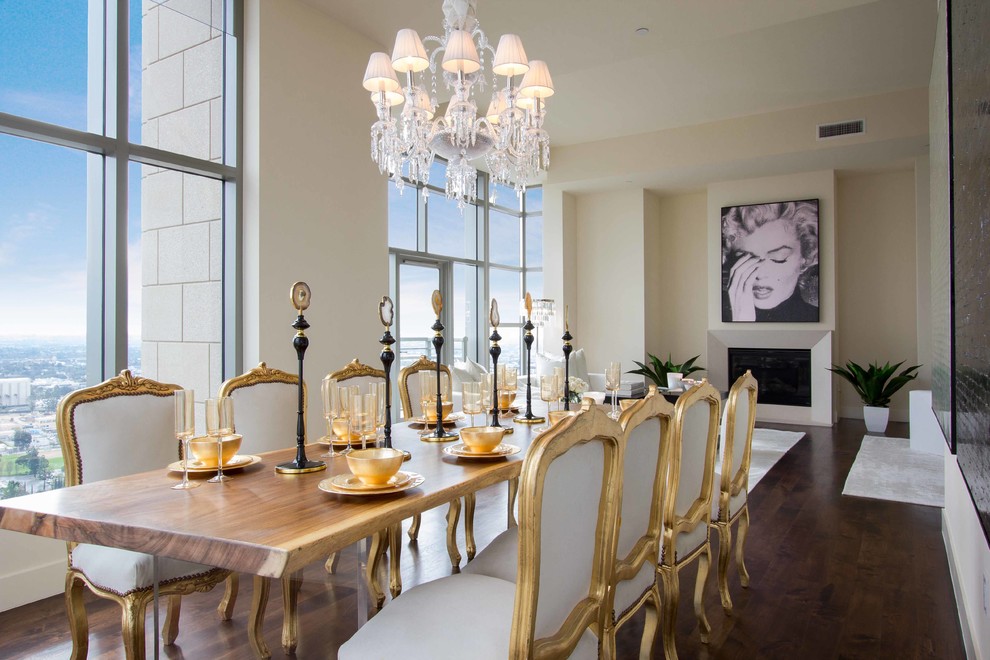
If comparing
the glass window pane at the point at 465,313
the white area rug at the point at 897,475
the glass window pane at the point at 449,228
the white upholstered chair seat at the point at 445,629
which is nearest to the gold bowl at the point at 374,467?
the white upholstered chair seat at the point at 445,629

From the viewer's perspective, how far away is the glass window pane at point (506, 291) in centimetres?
816

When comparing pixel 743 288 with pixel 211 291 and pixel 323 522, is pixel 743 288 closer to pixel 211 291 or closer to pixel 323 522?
pixel 211 291

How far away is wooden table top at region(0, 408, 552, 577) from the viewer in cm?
123

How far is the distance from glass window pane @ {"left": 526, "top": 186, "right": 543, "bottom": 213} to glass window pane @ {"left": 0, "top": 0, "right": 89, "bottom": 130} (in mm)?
6317

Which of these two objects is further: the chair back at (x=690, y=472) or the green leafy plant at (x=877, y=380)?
the green leafy plant at (x=877, y=380)

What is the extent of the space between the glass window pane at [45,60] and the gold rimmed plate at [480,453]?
2.35 meters

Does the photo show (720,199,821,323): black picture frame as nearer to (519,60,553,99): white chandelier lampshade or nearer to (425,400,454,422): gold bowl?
(519,60,553,99): white chandelier lampshade

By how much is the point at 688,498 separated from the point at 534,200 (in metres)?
7.16

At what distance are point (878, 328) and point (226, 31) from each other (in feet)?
24.1

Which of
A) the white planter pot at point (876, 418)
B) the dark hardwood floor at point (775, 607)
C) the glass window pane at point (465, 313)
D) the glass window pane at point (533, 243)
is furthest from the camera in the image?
the glass window pane at point (533, 243)

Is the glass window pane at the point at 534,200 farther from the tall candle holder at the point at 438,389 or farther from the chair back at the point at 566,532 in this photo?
the chair back at the point at 566,532

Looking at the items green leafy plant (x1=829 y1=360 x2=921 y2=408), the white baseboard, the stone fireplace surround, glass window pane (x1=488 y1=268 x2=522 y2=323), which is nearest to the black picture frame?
the stone fireplace surround

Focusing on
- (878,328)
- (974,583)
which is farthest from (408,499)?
(878,328)

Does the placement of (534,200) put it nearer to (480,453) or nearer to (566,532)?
(480,453)
